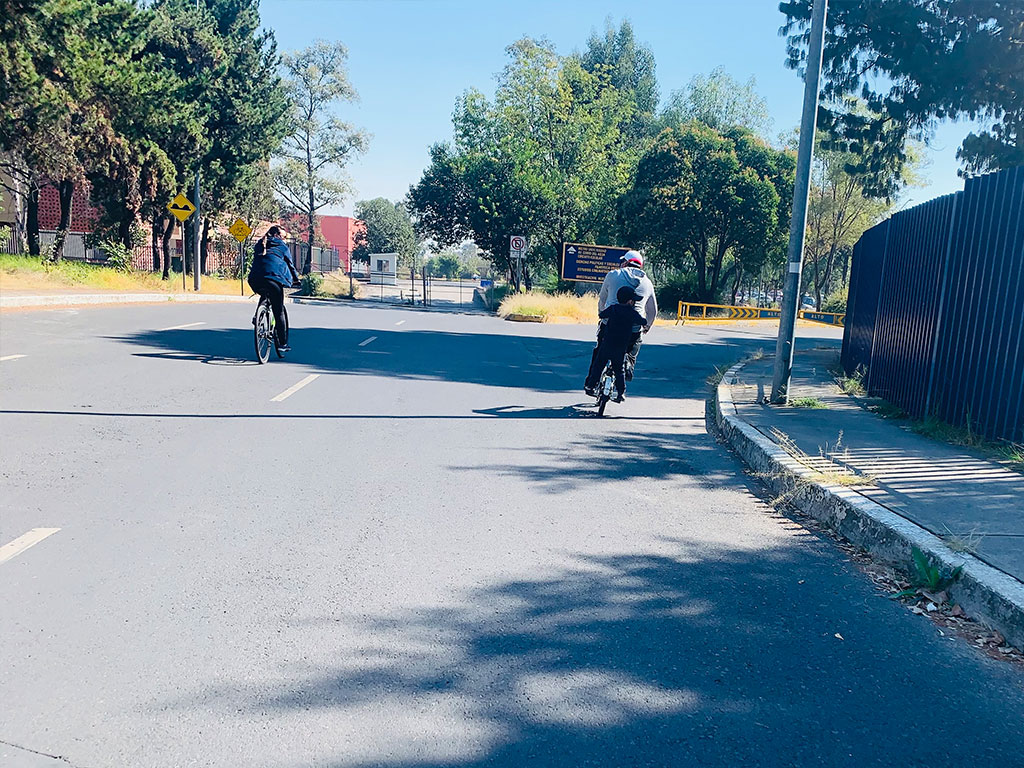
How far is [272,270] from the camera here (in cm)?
1105

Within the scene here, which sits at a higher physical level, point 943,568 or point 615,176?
point 615,176

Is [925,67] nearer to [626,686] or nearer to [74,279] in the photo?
[626,686]

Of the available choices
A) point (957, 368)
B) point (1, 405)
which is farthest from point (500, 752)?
point (1, 405)

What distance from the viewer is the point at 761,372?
13.3 metres

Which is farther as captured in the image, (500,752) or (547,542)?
(547,542)

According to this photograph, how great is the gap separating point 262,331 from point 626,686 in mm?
9481

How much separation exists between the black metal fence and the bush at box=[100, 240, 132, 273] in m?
30.4

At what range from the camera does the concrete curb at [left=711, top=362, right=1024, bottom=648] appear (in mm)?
3656

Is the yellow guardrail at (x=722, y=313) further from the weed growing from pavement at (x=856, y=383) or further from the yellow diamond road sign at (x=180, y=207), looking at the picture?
the weed growing from pavement at (x=856, y=383)

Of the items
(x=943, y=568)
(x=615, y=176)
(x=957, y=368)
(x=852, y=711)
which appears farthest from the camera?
(x=615, y=176)

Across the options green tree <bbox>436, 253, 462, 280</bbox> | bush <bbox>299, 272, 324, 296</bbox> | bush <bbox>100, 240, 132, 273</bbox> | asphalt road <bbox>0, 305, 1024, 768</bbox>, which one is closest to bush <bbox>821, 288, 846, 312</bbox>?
bush <bbox>299, 272, 324, 296</bbox>

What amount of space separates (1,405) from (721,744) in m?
7.76

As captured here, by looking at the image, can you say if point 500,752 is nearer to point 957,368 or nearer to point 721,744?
point 721,744

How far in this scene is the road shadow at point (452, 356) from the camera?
11708 mm
